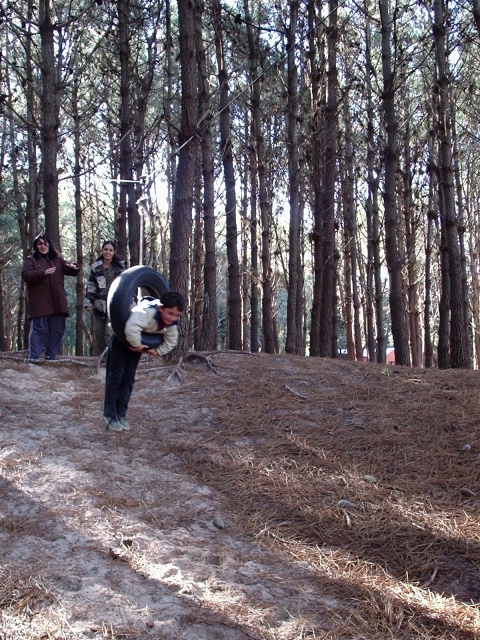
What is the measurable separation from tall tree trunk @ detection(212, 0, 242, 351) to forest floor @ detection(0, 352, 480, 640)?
261 inches

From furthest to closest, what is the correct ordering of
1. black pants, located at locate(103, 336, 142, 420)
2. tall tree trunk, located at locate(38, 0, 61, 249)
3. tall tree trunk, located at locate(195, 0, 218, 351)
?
tall tree trunk, located at locate(195, 0, 218, 351), tall tree trunk, located at locate(38, 0, 61, 249), black pants, located at locate(103, 336, 142, 420)

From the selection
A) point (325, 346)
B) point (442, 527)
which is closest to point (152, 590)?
point (442, 527)

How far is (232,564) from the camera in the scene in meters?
3.62

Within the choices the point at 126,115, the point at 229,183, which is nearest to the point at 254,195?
the point at 229,183

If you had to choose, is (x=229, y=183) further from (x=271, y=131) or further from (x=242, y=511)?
(x=242, y=511)

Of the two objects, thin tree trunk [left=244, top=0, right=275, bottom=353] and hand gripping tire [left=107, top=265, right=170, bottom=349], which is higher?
thin tree trunk [left=244, top=0, right=275, bottom=353]

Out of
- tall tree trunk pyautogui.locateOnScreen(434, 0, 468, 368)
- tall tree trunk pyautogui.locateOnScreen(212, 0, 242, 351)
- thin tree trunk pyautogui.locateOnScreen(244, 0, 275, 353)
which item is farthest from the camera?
thin tree trunk pyautogui.locateOnScreen(244, 0, 275, 353)

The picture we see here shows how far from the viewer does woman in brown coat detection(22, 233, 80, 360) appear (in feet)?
25.7

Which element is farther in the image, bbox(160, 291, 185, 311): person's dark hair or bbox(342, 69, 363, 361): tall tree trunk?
bbox(342, 69, 363, 361): tall tree trunk

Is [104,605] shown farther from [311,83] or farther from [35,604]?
[311,83]

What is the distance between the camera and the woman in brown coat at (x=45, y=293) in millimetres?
7828

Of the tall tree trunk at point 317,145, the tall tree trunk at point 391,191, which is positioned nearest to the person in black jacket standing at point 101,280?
→ the tall tree trunk at point 391,191

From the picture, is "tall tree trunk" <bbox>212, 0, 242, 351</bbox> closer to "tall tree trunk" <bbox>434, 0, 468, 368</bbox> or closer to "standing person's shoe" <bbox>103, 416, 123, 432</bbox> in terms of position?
"tall tree trunk" <bbox>434, 0, 468, 368</bbox>

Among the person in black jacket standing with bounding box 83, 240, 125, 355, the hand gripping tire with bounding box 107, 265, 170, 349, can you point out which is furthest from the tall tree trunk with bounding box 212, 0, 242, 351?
the hand gripping tire with bounding box 107, 265, 170, 349
